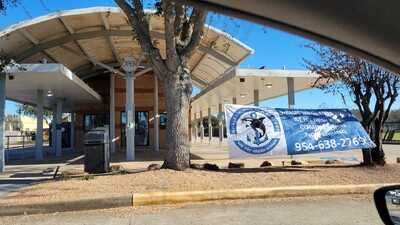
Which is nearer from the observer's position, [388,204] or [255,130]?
[388,204]

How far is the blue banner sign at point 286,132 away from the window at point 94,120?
22751 mm

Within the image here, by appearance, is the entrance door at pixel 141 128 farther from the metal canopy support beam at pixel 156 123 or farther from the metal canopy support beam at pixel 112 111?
the metal canopy support beam at pixel 112 111

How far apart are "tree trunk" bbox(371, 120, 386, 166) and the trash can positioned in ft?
25.1

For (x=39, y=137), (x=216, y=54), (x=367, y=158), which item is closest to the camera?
(x=367, y=158)

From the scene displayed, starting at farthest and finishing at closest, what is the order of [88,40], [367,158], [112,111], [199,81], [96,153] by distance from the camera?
[199,81] < [112,111] < [88,40] < [96,153] < [367,158]

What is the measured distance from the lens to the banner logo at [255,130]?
607 inches

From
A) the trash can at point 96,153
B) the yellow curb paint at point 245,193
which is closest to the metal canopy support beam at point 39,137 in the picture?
the trash can at point 96,153

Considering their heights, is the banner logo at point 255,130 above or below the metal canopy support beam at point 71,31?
below

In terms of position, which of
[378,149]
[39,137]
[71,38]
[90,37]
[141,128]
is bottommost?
[378,149]

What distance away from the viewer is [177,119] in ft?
45.2

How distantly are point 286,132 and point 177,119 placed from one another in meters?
3.65

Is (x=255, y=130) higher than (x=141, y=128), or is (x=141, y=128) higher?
(x=141, y=128)

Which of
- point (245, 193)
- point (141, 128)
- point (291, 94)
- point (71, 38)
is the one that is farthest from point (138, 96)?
point (245, 193)

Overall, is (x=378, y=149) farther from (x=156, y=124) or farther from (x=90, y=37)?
(x=156, y=124)
